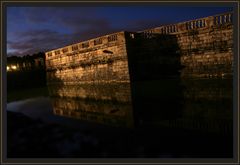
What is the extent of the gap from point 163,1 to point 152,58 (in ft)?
50.9

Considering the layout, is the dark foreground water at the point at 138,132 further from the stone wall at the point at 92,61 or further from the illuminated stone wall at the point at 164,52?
the stone wall at the point at 92,61

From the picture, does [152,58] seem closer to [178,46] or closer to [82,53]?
[178,46]

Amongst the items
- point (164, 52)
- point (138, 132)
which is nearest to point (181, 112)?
point (138, 132)

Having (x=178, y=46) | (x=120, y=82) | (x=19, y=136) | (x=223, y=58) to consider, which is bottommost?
(x=19, y=136)

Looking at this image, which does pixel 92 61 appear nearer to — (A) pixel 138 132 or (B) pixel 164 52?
(B) pixel 164 52

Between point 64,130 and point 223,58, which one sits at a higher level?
point 223,58

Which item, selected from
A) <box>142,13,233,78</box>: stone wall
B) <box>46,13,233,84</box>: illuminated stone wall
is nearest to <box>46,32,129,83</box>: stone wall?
<box>46,13,233,84</box>: illuminated stone wall

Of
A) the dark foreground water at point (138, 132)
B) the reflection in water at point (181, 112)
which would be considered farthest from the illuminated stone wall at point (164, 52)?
the dark foreground water at point (138, 132)

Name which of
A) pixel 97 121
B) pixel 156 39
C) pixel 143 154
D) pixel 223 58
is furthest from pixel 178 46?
pixel 143 154

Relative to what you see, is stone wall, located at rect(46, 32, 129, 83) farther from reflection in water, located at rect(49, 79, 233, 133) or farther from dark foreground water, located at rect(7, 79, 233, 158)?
dark foreground water, located at rect(7, 79, 233, 158)

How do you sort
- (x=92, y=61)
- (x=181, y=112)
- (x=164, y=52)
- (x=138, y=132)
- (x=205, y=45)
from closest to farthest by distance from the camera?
(x=138, y=132) → (x=181, y=112) → (x=205, y=45) → (x=164, y=52) → (x=92, y=61)

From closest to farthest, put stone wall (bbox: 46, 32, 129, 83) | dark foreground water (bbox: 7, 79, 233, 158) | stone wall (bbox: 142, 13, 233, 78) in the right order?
1. dark foreground water (bbox: 7, 79, 233, 158)
2. stone wall (bbox: 142, 13, 233, 78)
3. stone wall (bbox: 46, 32, 129, 83)

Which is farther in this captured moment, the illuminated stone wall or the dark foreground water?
the illuminated stone wall

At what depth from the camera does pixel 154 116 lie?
8820 millimetres
